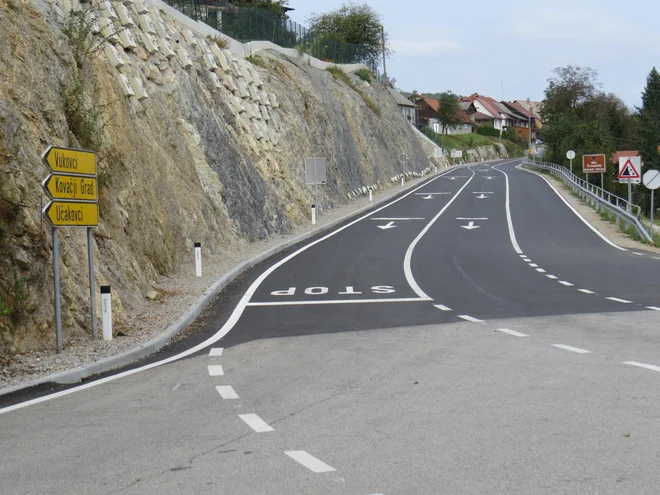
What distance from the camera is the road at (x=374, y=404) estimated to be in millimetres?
5910

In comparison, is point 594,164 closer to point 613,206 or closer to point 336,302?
point 613,206

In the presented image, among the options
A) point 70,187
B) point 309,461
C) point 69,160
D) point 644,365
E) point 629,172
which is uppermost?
point 69,160

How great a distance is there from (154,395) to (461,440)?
11.8 ft

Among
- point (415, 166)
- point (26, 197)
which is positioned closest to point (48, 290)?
point (26, 197)

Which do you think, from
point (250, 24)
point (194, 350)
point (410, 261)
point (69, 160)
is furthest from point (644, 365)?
point (250, 24)

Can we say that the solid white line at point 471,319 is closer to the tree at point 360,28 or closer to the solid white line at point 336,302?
the solid white line at point 336,302

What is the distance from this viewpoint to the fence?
46.2 metres

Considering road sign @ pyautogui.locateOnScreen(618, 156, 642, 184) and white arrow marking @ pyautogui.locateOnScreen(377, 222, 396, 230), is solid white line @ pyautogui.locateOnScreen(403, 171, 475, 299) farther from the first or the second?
road sign @ pyautogui.locateOnScreen(618, 156, 642, 184)

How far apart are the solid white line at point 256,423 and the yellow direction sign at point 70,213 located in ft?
16.3

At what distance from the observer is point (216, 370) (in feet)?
34.2

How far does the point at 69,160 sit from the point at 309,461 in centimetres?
726

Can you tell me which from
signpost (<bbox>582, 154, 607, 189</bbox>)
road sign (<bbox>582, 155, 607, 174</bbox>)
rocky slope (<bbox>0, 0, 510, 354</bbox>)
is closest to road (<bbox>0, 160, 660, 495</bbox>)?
rocky slope (<bbox>0, 0, 510, 354</bbox>)

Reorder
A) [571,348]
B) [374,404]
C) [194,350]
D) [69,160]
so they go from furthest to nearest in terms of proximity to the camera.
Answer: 1. [194,350]
2. [69,160]
3. [571,348]
4. [374,404]

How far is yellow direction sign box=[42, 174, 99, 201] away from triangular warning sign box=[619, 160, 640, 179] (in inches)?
1141
